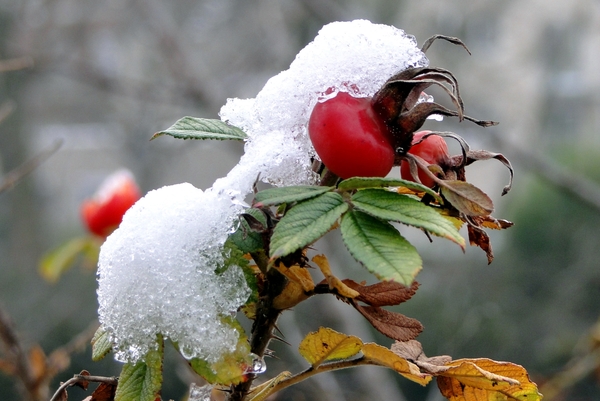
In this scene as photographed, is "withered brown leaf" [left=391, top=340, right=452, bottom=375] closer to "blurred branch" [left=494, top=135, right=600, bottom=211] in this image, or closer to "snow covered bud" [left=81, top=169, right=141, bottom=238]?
"snow covered bud" [left=81, top=169, right=141, bottom=238]

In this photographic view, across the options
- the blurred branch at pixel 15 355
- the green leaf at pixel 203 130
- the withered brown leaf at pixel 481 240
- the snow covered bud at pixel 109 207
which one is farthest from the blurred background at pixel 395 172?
the withered brown leaf at pixel 481 240

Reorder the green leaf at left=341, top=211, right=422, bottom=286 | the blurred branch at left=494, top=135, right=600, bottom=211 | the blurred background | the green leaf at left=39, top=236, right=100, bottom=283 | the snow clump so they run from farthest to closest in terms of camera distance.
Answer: the blurred background, the blurred branch at left=494, top=135, right=600, bottom=211, the green leaf at left=39, top=236, right=100, bottom=283, the snow clump, the green leaf at left=341, top=211, right=422, bottom=286

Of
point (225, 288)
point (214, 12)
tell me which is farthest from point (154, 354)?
point (214, 12)

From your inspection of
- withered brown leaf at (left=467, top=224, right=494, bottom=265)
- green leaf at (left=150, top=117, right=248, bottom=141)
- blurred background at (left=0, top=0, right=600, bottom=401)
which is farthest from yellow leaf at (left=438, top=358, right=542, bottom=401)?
blurred background at (left=0, top=0, right=600, bottom=401)

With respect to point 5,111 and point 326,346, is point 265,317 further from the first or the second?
point 5,111

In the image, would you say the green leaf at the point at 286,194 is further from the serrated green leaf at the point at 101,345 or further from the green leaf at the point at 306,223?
the serrated green leaf at the point at 101,345

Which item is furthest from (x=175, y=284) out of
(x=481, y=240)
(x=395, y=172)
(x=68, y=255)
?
(x=395, y=172)
